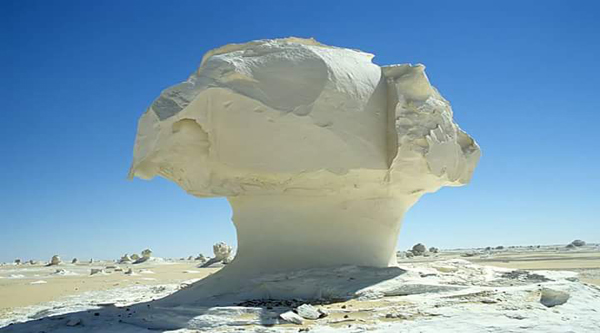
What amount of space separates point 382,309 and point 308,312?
108cm

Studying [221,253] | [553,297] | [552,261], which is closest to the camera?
[553,297]

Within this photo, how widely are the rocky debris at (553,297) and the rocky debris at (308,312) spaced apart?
3.46 metres

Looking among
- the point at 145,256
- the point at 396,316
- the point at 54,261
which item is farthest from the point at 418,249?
the point at 396,316

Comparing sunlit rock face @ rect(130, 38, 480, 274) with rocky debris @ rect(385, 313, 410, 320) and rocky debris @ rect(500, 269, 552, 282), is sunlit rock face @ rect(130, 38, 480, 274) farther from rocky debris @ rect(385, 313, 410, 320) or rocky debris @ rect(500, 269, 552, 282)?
rocky debris @ rect(385, 313, 410, 320)

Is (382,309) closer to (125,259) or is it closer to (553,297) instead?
(553,297)

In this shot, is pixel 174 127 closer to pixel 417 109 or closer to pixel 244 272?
pixel 244 272

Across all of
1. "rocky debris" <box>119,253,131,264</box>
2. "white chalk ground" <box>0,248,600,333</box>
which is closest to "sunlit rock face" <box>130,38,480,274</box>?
"white chalk ground" <box>0,248,600,333</box>

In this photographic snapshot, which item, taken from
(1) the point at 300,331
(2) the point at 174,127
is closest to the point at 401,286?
(1) the point at 300,331

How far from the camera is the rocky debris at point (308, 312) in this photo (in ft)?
23.2

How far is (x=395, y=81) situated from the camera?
967cm

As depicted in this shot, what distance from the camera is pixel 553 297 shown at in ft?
24.9

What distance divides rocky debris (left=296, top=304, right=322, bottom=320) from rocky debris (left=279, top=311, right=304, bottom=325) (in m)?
0.14

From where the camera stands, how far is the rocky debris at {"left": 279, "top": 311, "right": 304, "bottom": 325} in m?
6.82

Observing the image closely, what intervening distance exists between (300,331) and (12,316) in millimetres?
7091
